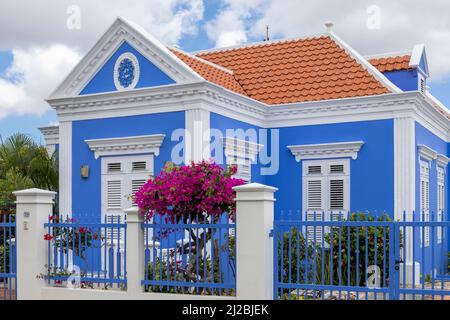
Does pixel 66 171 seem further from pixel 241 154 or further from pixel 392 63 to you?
pixel 392 63

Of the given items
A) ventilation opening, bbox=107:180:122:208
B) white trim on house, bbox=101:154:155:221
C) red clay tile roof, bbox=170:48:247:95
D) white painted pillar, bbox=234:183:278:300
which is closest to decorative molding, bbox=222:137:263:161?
red clay tile roof, bbox=170:48:247:95

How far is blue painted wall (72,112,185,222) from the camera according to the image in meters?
12.7

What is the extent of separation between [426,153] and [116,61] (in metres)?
7.23

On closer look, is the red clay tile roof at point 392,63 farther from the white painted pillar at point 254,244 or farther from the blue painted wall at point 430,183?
the white painted pillar at point 254,244

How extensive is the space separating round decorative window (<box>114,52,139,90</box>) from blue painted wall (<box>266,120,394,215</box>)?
3.62 m

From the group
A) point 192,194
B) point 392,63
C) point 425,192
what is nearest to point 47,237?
point 192,194

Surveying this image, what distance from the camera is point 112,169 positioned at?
13359mm

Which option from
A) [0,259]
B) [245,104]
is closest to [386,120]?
[245,104]

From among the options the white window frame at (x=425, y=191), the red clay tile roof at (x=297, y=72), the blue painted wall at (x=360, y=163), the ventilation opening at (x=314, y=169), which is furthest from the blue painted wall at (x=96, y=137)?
the white window frame at (x=425, y=191)

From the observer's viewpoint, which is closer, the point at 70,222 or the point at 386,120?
the point at 70,222

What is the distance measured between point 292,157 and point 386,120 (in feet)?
7.45

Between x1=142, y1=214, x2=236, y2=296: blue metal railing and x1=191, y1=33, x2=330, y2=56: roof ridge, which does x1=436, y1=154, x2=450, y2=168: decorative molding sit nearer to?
x1=191, y1=33, x2=330, y2=56: roof ridge
